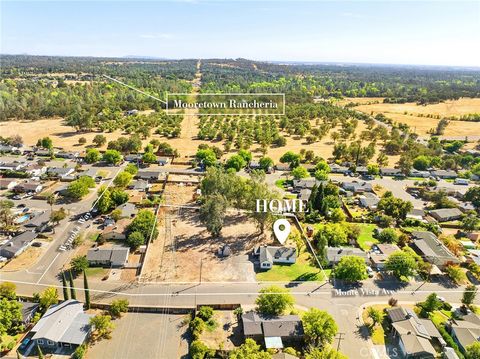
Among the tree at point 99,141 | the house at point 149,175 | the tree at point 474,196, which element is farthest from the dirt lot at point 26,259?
the tree at point 474,196

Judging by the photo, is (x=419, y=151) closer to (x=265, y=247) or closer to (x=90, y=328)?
(x=265, y=247)

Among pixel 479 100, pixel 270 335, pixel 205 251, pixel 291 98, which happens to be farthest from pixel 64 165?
pixel 479 100

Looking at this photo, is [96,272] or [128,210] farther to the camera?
[128,210]

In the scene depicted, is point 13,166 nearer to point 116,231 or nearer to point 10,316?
point 116,231

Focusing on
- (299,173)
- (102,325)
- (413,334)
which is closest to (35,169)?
(102,325)

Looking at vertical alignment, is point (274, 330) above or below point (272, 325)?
below

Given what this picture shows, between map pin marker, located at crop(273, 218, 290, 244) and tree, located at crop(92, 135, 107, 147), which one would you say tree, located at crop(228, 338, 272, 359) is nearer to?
map pin marker, located at crop(273, 218, 290, 244)

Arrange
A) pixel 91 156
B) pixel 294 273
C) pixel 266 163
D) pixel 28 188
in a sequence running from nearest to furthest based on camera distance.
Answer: pixel 294 273
pixel 28 188
pixel 266 163
pixel 91 156
